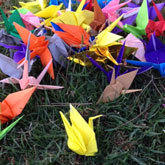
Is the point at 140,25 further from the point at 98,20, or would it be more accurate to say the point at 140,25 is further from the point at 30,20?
the point at 30,20

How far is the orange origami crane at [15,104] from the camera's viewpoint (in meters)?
0.79

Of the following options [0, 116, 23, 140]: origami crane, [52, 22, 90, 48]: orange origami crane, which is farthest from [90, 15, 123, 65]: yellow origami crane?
[0, 116, 23, 140]: origami crane

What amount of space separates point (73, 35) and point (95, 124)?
0.40 metres

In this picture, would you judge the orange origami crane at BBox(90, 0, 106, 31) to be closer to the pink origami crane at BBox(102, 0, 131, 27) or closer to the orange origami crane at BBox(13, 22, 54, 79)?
the pink origami crane at BBox(102, 0, 131, 27)

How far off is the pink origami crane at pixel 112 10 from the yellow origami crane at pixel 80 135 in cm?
58

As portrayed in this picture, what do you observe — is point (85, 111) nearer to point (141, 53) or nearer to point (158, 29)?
point (141, 53)

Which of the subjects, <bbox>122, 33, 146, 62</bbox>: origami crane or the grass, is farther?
<bbox>122, 33, 146, 62</bbox>: origami crane

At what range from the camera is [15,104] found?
794 millimetres

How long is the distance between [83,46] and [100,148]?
437mm

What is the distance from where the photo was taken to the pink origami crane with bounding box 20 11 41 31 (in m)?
1.08

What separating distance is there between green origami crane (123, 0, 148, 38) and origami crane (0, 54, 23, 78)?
1.71 ft

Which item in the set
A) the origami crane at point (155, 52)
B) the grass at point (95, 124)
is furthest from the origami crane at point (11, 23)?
the origami crane at point (155, 52)

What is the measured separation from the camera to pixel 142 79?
0.94 metres

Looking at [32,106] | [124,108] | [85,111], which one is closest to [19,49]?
[32,106]
